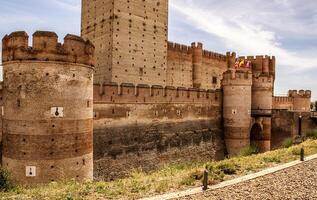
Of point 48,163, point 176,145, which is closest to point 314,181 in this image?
point 48,163

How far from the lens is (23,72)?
30.9ft

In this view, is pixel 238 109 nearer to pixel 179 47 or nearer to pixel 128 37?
pixel 179 47

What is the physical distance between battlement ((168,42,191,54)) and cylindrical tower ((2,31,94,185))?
44.5ft

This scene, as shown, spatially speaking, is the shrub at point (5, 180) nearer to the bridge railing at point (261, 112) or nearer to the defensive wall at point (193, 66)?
the defensive wall at point (193, 66)

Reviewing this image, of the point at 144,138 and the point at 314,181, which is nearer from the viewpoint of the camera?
the point at 314,181

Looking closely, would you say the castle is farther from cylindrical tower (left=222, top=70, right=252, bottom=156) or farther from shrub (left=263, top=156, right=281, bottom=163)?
shrub (left=263, top=156, right=281, bottom=163)

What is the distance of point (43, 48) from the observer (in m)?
9.42

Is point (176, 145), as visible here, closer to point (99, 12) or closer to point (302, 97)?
point (99, 12)

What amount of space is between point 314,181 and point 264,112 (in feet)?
46.8

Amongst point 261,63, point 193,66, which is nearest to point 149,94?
point 193,66

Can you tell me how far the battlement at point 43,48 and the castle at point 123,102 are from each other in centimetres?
3

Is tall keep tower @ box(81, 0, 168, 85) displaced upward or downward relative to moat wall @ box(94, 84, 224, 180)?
upward

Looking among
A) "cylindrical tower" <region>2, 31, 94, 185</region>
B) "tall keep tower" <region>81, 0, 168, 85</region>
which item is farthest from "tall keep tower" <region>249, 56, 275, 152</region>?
"cylindrical tower" <region>2, 31, 94, 185</region>

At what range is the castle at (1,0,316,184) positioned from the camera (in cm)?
941
